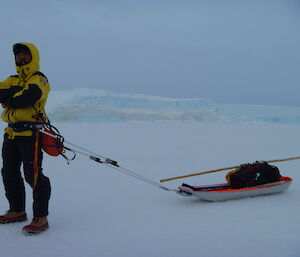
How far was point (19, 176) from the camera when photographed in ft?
9.66

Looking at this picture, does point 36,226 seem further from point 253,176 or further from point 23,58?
point 253,176

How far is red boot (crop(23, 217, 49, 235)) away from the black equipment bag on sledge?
75.9 inches

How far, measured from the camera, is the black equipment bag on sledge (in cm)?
358

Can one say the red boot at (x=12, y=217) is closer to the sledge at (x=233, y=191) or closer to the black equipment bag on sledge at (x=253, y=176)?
the sledge at (x=233, y=191)

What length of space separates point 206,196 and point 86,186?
1.67 meters

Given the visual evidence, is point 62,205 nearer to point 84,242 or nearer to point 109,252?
point 84,242

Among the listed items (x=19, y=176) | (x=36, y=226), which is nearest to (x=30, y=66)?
(x=19, y=176)

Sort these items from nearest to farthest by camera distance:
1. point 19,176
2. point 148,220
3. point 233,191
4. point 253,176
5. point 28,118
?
point 28,118 → point 19,176 → point 148,220 → point 233,191 → point 253,176

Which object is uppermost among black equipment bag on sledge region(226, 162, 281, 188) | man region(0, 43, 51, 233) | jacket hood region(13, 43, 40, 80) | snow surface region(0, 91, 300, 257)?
jacket hood region(13, 43, 40, 80)

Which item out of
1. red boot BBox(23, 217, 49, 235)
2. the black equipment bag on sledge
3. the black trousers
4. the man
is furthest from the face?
the black equipment bag on sledge

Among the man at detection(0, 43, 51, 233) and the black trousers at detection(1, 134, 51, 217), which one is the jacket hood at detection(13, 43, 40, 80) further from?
the black trousers at detection(1, 134, 51, 217)

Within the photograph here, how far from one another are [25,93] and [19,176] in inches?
31.3

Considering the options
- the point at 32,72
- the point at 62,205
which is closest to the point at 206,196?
the point at 62,205

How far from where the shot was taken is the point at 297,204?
11.1 feet
